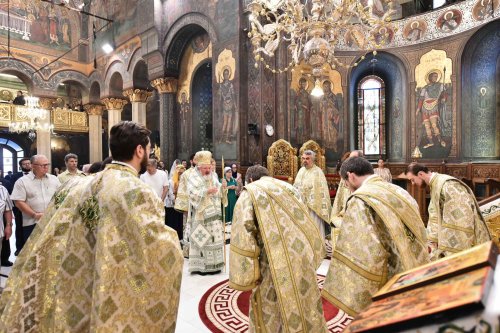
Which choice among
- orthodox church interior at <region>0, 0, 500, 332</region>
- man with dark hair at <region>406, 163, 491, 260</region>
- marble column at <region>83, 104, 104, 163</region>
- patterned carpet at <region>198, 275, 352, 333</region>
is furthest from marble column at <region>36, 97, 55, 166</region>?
man with dark hair at <region>406, 163, 491, 260</region>

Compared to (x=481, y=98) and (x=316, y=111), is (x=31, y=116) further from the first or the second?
(x=481, y=98)

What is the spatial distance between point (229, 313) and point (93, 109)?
19.7m

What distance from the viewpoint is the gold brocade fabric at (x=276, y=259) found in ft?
8.13

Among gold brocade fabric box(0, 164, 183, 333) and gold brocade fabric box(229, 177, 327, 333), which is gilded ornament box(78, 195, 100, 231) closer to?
gold brocade fabric box(0, 164, 183, 333)

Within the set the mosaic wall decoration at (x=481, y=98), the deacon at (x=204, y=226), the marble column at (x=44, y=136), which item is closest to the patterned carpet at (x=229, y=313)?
the deacon at (x=204, y=226)

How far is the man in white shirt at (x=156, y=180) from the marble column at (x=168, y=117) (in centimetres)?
759

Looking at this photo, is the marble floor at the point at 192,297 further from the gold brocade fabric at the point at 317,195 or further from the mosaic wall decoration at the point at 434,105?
the mosaic wall decoration at the point at 434,105

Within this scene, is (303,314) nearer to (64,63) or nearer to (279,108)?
(279,108)

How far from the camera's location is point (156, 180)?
651 centimetres

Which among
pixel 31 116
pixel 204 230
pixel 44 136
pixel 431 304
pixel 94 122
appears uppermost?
pixel 94 122

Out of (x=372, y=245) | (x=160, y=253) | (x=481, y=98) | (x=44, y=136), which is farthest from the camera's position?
(x=44, y=136)

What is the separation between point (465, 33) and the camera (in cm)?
1052

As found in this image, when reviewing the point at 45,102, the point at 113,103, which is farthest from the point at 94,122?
the point at 113,103

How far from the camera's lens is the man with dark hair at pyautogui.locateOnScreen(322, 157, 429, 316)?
80.3 inches
